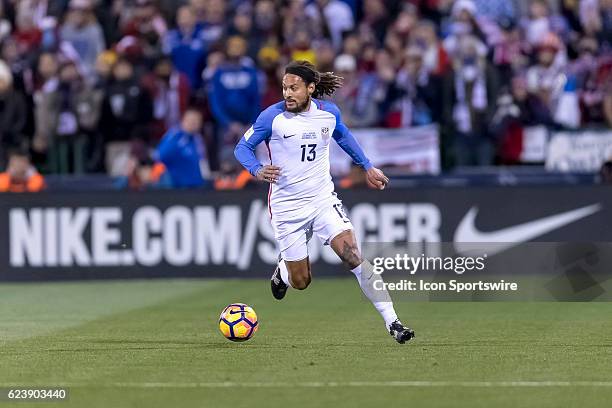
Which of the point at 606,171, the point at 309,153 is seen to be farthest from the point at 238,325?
the point at 606,171

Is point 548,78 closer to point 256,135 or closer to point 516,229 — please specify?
point 516,229

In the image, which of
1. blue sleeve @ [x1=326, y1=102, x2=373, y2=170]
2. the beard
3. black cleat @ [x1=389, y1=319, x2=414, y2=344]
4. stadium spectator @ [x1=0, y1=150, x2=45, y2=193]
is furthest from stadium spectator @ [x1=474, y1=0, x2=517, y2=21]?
black cleat @ [x1=389, y1=319, x2=414, y2=344]

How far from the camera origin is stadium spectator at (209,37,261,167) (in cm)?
2102

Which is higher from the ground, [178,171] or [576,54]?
[576,54]

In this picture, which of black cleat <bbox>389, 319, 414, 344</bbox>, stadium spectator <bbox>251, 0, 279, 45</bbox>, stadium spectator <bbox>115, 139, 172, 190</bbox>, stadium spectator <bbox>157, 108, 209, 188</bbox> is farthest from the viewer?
stadium spectator <bbox>251, 0, 279, 45</bbox>

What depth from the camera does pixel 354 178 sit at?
1955 centimetres

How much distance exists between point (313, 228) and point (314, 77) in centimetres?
133

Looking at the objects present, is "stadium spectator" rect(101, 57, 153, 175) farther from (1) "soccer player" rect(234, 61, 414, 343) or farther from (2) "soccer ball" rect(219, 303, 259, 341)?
(2) "soccer ball" rect(219, 303, 259, 341)

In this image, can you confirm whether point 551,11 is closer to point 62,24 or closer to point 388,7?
point 388,7

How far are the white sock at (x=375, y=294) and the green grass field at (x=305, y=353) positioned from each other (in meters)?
0.28

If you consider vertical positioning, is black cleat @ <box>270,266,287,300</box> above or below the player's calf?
below

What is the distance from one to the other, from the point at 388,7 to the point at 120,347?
12.4m

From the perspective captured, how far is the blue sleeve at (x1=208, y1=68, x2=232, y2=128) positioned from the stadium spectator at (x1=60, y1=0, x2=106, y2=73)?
2.35 m

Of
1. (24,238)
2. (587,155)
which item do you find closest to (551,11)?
(587,155)
